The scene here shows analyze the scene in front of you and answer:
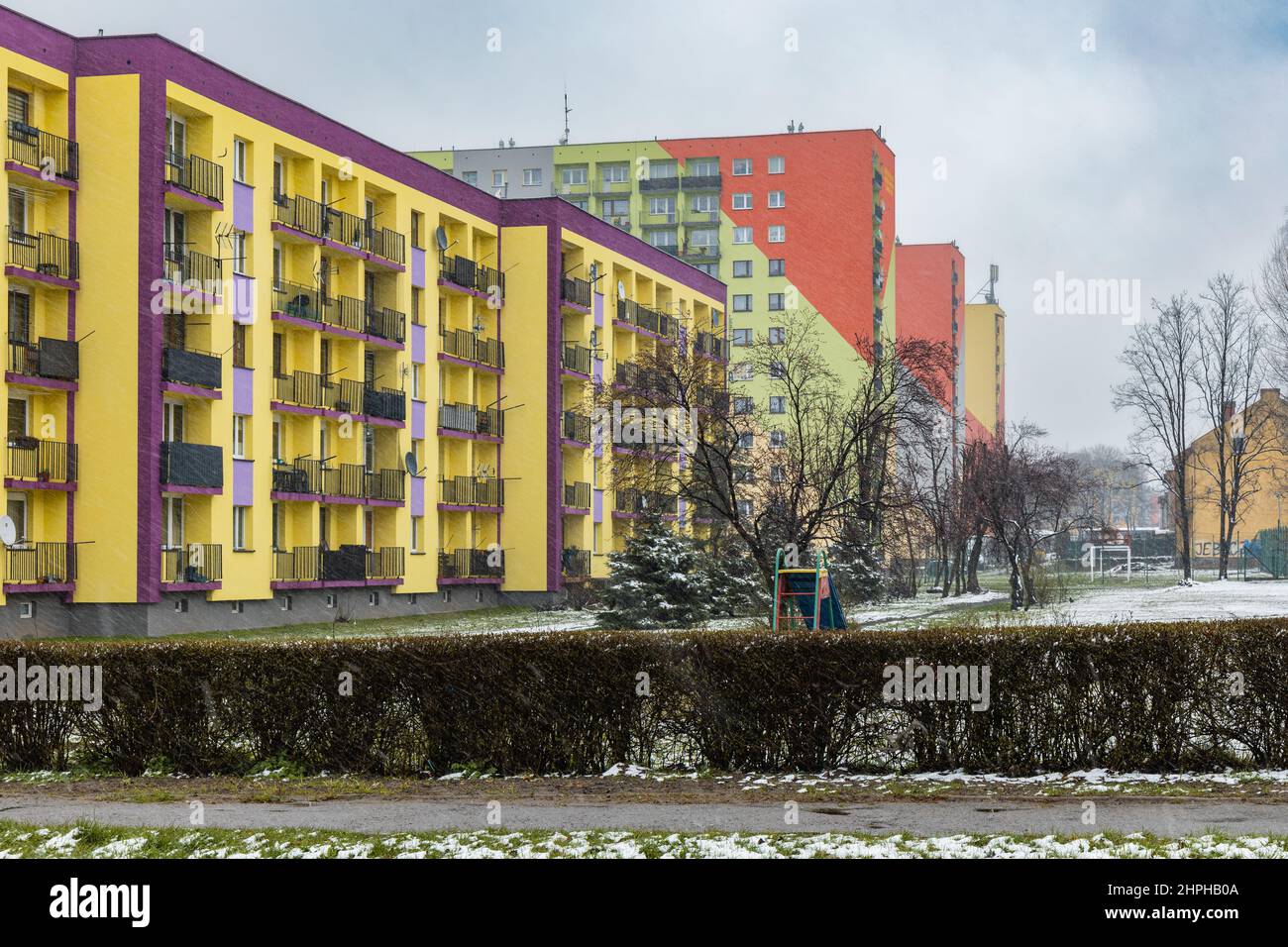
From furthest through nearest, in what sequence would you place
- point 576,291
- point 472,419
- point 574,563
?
point 576,291, point 574,563, point 472,419

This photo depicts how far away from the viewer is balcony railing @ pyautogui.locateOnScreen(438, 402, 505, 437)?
51.3m

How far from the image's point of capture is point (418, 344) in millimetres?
49719

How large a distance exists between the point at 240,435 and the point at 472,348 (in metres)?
14.0

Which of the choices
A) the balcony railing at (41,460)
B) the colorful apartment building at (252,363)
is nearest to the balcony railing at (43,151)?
the colorful apartment building at (252,363)

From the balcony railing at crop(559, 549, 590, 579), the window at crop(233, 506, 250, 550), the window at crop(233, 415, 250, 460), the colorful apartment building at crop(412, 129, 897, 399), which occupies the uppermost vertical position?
the colorful apartment building at crop(412, 129, 897, 399)

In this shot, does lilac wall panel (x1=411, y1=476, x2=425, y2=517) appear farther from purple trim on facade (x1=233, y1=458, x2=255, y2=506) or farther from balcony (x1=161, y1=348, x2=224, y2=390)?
balcony (x1=161, y1=348, x2=224, y2=390)

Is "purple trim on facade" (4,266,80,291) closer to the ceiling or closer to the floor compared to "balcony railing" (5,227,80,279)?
closer to the floor

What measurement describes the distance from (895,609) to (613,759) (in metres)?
38.6

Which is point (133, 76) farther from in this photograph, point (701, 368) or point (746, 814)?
point (746, 814)

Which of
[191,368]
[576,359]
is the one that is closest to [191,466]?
[191,368]

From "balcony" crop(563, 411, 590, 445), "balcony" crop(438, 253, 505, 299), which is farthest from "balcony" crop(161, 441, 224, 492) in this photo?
"balcony" crop(563, 411, 590, 445)

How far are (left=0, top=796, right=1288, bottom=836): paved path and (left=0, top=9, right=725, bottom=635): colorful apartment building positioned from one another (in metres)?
24.1

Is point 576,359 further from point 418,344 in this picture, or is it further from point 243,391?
point 243,391
